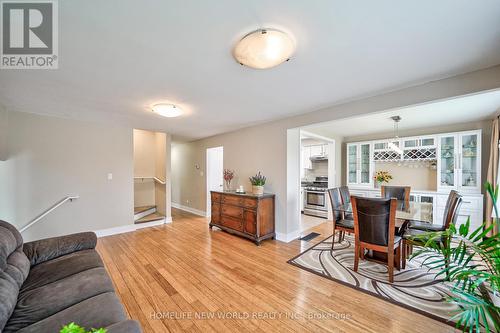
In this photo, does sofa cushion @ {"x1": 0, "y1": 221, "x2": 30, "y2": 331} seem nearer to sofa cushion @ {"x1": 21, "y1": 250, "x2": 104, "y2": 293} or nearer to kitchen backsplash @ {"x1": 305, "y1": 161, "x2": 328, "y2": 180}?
sofa cushion @ {"x1": 21, "y1": 250, "x2": 104, "y2": 293}

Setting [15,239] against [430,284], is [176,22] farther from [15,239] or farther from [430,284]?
[430,284]

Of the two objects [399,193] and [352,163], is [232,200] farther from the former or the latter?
[352,163]

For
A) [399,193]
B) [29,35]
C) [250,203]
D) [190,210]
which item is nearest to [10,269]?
[29,35]

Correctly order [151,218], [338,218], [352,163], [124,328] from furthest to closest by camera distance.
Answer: [352,163]
[151,218]
[338,218]
[124,328]

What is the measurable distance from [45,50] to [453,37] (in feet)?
11.0

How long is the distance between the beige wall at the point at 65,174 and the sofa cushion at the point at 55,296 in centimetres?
268

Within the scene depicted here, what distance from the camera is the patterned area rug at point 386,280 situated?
1939 millimetres

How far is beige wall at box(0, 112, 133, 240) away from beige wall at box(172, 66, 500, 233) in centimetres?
201

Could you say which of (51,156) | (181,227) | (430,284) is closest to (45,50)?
(51,156)

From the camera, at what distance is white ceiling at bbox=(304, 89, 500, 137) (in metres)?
2.89

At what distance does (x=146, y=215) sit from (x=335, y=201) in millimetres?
4707

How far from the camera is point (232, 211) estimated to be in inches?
160

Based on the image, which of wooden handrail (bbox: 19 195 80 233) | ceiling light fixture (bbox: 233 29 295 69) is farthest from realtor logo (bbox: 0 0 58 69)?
wooden handrail (bbox: 19 195 80 233)

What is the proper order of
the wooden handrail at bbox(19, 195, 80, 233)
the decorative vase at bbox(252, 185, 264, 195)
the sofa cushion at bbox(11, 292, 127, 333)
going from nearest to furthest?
1. the sofa cushion at bbox(11, 292, 127, 333)
2. the wooden handrail at bbox(19, 195, 80, 233)
3. the decorative vase at bbox(252, 185, 264, 195)
